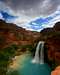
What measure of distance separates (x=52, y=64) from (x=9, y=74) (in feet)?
17.1

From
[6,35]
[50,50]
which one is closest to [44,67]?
[50,50]

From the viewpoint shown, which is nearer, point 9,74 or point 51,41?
point 9,74

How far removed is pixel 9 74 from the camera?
1288 centimetres

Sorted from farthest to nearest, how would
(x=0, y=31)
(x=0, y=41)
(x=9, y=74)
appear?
(x=0, y=31), (x=0, y=41), (x=9, y=74)

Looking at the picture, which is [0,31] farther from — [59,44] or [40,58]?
[59,44]

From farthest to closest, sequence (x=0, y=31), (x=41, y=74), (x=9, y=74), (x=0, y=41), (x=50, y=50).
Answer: (x=0, y=31), (x=0, y=41), (x=50, y=50), (x=41, y=74), (x=9, y=74)

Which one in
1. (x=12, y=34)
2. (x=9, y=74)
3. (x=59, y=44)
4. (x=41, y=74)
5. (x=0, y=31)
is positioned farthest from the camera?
(x=12, y=34)

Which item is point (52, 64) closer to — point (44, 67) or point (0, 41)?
point (44, 67)

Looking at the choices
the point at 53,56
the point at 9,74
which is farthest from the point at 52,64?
the point at 9,74

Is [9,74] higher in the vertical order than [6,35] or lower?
lower

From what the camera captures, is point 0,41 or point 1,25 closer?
point 0,41

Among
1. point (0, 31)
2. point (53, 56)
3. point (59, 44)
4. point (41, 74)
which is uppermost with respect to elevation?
point (0, 31)

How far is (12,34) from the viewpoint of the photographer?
42406mm

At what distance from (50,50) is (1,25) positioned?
27.8 m
